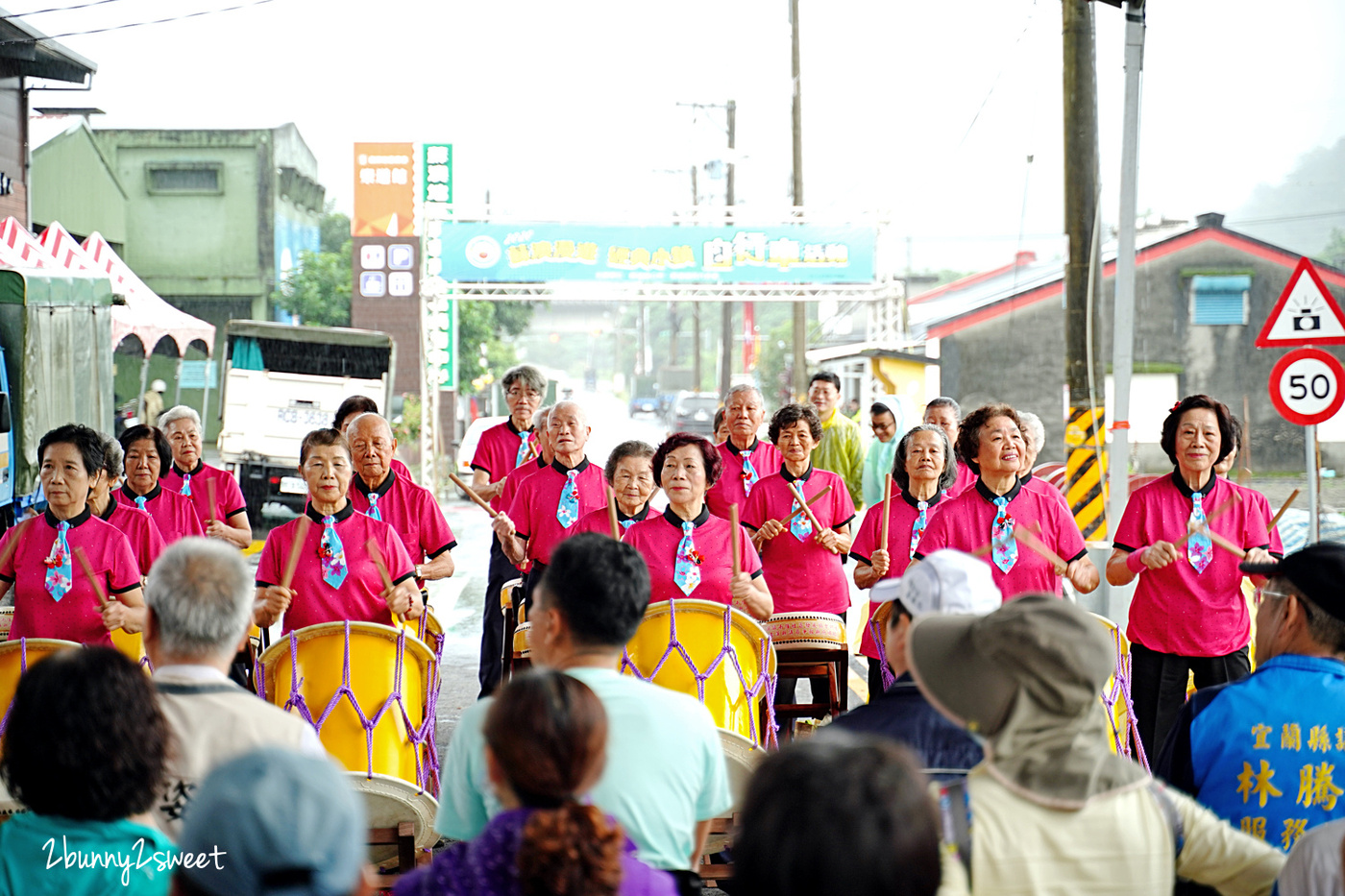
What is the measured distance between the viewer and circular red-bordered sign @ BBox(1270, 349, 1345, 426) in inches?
259

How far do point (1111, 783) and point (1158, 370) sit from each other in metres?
21.1

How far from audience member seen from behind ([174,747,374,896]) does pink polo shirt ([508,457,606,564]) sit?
4310mm

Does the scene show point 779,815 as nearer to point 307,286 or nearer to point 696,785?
point 696,785

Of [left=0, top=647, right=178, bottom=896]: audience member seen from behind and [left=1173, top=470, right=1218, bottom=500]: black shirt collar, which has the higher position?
[left=1173, top=470, right=1218, bottom=500]: black shirt collar

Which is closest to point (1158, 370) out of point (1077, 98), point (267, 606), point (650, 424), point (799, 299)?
point (799, 299)

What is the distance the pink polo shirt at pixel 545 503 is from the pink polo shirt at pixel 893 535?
→ 4.38ft

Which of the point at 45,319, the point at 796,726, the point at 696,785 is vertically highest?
the point at 45,319

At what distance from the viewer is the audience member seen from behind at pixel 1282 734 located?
8.37 ft

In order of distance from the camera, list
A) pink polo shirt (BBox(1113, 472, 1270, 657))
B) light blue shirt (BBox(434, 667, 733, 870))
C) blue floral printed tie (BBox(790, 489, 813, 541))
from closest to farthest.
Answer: light blue shirt (BBox(434, 667, 733, 870))
pink polo shirt (BBox(1113, 472, 1270, 657))
blue floral printed tie (BBox(790, 489, 813, 541))

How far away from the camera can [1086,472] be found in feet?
31.2

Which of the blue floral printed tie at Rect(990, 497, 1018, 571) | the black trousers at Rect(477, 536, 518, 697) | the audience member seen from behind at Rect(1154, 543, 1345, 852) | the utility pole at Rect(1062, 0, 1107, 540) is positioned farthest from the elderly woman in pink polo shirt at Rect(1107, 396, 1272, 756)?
the utility pole at Rect(1062, 0, 1107, 540)

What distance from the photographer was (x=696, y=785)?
2.42m

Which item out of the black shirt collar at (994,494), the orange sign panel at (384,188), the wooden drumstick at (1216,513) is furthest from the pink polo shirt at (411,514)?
the orange sign panel at (384,188)

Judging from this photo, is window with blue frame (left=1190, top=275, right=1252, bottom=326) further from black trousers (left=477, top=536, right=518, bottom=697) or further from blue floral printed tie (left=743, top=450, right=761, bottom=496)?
black trousers (left=477, top=536, right=518, bottom=697)
